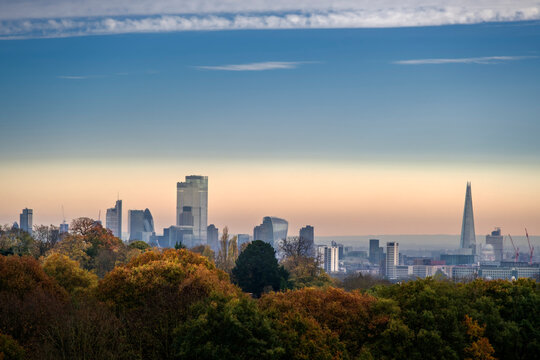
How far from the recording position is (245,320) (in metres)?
33.5

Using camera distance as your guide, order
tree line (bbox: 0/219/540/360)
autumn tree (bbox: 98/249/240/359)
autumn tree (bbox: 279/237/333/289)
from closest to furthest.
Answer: tree line (bbox: 0/219/540/360) < autumn tree (bbox: 98/249/240/359) < autumn tree (bbox: 279/237/333/289)

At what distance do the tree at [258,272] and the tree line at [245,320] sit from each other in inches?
950

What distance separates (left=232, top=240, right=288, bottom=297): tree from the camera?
234 ft


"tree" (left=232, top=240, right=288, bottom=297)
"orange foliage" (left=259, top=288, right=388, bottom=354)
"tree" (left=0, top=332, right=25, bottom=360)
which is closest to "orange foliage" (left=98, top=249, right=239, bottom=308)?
"orange foliage" (left=259, top=288, right=388, bottom=354)

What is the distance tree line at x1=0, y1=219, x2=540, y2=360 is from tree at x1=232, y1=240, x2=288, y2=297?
24.1m

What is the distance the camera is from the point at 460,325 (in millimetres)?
37250

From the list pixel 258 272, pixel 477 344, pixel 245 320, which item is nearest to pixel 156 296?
pixel 245 320

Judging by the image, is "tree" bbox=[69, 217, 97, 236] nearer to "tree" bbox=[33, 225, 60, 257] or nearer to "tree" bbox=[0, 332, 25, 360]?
"tree" bbox=[33, 225, 60, 257]

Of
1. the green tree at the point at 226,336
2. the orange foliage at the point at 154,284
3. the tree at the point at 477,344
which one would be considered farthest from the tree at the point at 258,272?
the green tree at the point at 226,336

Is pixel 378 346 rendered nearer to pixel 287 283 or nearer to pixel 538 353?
pixel 538 353

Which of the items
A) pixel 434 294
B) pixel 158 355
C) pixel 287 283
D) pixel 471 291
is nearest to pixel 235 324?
pixel 158 355

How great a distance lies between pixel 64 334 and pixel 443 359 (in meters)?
20.1

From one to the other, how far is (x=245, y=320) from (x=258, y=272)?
3852cm

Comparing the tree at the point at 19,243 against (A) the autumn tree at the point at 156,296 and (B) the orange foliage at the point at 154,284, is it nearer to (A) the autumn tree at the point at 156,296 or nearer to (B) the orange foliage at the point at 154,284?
(A) the autumn tree at the point at 156,296
